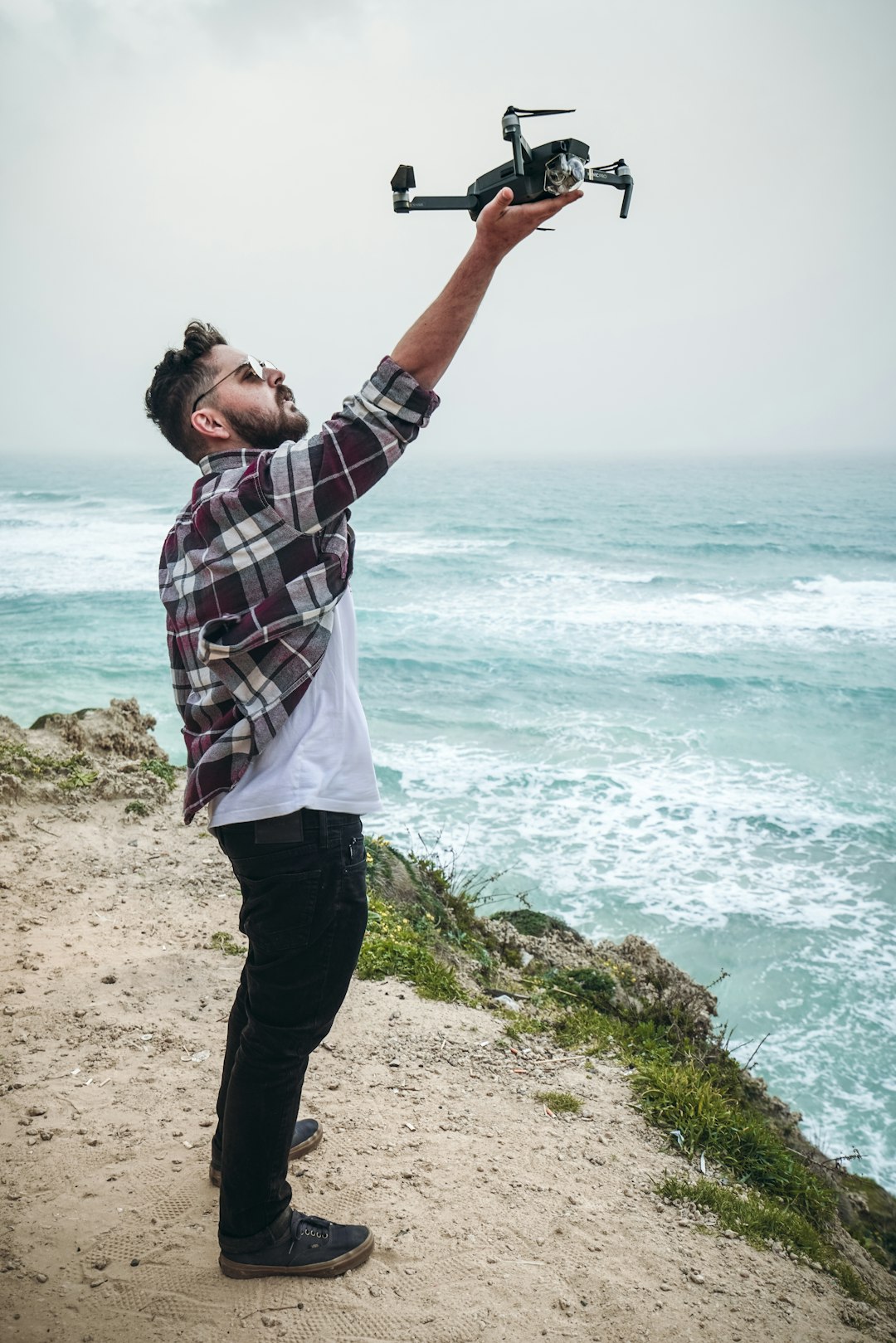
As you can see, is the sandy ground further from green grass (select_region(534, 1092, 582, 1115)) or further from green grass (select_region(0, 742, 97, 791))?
green grass (select_region(0, 742, 97, 791))

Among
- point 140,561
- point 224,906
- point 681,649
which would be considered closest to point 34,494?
point 140,561

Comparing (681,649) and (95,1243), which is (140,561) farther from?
(95,1243)

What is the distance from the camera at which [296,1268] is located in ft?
8.30

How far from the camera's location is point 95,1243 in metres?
2.69

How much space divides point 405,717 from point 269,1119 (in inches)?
516

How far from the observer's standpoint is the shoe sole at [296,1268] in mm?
2504

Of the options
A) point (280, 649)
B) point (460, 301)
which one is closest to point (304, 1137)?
point (280, 649)

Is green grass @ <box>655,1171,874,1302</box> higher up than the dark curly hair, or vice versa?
the dark curly hair

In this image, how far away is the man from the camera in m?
1.79

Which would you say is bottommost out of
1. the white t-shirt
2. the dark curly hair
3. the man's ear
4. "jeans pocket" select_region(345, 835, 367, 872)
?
"jeans pocket" select_region(345, 835, 367, 872)

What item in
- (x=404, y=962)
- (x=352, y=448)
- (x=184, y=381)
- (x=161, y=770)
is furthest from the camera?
(x=161, y=770)

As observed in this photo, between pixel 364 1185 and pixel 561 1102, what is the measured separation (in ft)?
3.28

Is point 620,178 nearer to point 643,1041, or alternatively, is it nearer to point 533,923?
point 643,1041

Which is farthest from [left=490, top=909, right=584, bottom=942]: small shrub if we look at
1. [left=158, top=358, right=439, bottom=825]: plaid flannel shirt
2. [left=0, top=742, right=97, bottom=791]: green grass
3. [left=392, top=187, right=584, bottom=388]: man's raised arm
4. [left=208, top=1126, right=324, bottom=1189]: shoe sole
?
[left=392, top=187, right=584, bottom=388]: man's raised arm
